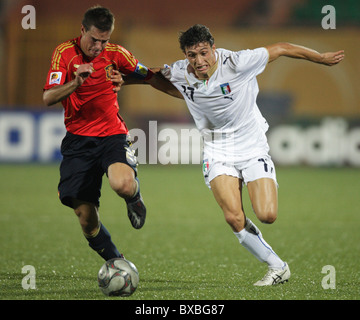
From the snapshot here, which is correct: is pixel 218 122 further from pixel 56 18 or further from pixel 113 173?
pixel 56 18

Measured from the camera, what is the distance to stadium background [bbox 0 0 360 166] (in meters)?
15.5

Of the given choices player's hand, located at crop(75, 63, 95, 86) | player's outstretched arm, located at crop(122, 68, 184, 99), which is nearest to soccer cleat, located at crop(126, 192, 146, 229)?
player's outstretched arm, located at crop(122, 68, 184, 99)

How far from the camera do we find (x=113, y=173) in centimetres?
546

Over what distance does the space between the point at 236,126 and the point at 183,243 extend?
2.52m

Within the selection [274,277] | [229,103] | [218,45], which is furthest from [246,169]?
[218,45]

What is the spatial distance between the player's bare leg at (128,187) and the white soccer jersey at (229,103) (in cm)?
70

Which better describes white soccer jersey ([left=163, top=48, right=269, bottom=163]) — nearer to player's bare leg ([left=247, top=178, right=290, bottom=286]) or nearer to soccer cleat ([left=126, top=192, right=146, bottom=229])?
player's bare leg ([left=247, top=178, right=290, bottom=286])

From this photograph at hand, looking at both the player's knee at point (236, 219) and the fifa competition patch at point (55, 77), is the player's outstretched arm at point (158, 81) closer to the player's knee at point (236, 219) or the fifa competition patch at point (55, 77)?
the fifa competition patch at point (55, 77)

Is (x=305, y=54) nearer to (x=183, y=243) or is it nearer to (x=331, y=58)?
(x=331, y=58)

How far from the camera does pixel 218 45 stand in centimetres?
1809

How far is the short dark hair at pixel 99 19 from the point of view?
5.20 metres

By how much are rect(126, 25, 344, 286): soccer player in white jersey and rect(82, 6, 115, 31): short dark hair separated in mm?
604
